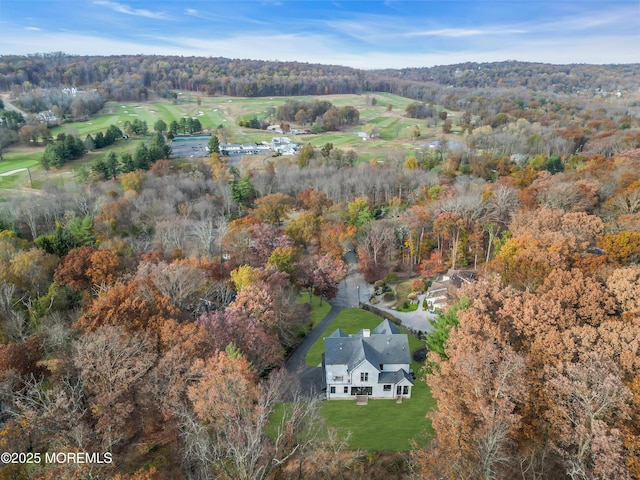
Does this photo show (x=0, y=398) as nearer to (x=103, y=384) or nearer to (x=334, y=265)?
(x=103, y=384)

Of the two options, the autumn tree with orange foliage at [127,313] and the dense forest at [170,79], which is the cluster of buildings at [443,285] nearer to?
the autumn tree with orange foliage at [127,313]

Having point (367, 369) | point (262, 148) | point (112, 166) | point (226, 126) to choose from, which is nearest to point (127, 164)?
point (112, 166)

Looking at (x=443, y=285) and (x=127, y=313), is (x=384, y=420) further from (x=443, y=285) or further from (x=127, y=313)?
(x=443, y=285)

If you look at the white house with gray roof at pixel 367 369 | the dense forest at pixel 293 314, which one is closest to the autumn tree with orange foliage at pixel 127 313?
the dense forest at pixel 293 314

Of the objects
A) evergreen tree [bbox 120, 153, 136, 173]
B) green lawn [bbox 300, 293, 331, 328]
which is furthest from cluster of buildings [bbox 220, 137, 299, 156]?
green lawn [bbox 300, 293, 331, 328]

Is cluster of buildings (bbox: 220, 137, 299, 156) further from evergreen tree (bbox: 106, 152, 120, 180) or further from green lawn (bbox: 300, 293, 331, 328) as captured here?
green lawn (bbox: 300, 293, 331, 328)

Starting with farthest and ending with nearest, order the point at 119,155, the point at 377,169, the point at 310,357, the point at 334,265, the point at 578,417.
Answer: the point at 119,155, the point at 377,169, the point at 334,265, the point at 310,357, the point at 578,417

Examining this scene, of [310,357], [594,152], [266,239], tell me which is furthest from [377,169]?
[310,357]
